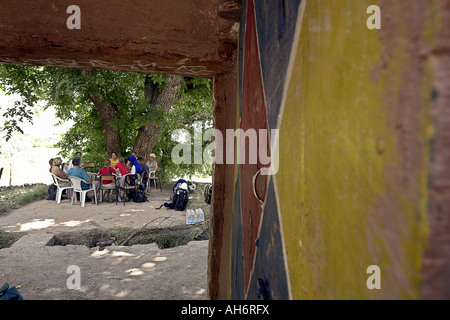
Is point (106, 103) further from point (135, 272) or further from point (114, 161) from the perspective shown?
point (135, 272)

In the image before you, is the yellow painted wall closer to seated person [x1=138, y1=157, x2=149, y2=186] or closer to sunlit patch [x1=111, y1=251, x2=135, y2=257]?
sunlit patch [x1=111, y1=251, x2=135, y2=257]

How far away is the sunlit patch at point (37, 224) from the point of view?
6.30 m

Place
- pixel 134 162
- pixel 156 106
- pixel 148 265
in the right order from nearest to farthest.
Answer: pixel 148 265
pixel 134 162
pixel 156 106

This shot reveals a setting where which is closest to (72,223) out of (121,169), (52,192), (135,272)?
(121,169)

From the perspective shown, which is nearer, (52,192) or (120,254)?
(120,254)

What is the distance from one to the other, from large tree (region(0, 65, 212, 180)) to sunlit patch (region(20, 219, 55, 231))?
206cm

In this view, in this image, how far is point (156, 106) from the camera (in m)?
9.61

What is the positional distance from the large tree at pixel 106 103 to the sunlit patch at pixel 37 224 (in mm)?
2060

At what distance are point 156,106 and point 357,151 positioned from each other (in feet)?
31.1

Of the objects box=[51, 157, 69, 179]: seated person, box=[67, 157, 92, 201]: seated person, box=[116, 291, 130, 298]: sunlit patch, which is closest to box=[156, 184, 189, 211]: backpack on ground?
box=[67, 157, 92, 201]: seated person

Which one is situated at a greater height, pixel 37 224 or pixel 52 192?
pixel 52 192

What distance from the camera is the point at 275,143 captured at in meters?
1.05

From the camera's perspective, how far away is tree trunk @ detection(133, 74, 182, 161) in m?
9.56

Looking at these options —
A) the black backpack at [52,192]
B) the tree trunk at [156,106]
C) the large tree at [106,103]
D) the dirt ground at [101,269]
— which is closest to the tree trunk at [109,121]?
the large tree at [106,103]
